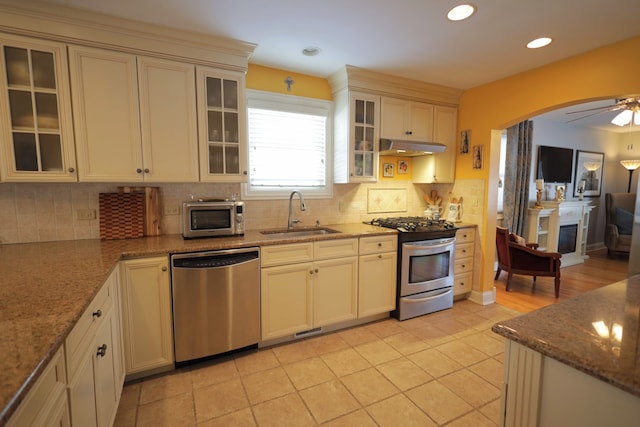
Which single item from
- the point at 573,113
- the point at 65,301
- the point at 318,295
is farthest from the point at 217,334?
the point at 573,113

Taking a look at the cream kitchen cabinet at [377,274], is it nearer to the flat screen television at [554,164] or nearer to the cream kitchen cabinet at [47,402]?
the cream kitchen cabinet at [47,402]

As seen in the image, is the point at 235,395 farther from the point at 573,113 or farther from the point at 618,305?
the point at 573,113

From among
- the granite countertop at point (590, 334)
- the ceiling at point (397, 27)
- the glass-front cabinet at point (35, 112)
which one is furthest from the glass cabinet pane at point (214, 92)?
the granite countertop at point (590, 334)

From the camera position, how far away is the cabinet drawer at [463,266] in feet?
11.4

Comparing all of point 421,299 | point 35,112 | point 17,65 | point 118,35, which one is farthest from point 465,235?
point 17,65

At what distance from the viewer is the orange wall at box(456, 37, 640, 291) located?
2387mm

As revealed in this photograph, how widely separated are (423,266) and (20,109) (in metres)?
3.51

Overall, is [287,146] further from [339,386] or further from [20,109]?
[339,386]

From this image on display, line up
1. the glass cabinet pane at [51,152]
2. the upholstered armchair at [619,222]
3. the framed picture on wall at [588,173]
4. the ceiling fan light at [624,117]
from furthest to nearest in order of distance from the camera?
the framed picture on wall at [588,173] < the upholstered armchair at [619,222] < the ceiling fan light at [624,117] < the glass cabinet pane at [51,152]

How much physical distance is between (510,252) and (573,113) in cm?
274

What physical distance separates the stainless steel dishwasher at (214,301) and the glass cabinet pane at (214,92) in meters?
1.24

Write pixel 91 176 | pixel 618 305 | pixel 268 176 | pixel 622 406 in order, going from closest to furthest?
1. pixel 622 406
2. pixel 618 305
3. pixel 91 176
4. pixel 268 176

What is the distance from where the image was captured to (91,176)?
214 centimetres

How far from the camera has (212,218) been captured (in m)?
2.49
